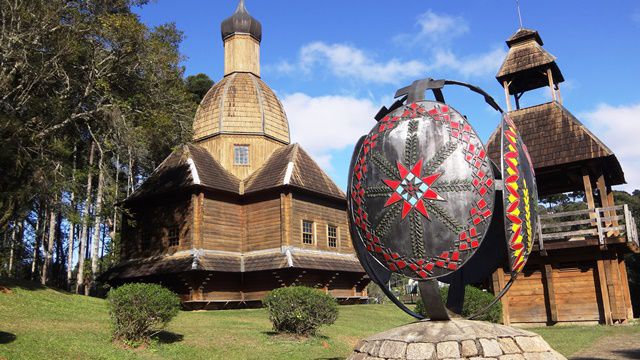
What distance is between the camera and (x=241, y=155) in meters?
32.0

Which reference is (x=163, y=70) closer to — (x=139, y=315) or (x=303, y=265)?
(x=303, y=265)

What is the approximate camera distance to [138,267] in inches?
1125

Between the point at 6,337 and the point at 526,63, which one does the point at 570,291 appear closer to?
the point at 526,63

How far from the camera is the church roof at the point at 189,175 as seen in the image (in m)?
28.3

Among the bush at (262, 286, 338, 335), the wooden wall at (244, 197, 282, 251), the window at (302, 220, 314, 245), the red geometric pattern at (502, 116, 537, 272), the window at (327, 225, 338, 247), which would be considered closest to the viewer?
the red geometric pattern at (502, 116, 537, 272)

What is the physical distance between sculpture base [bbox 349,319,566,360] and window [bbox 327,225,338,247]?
23196 mm

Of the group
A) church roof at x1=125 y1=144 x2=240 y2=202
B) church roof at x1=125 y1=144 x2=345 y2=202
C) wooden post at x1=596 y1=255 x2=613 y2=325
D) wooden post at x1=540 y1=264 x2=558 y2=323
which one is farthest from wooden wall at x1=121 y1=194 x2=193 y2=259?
wooden post at x1=596 y1=255 x2=613 y2=325

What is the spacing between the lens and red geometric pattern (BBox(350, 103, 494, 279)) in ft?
22.7

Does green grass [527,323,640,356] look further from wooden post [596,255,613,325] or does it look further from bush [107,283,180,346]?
bush [107,283,180,346]

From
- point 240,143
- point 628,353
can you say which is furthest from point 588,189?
point 240,143

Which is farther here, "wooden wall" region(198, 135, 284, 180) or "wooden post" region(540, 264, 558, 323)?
"wooden wall" region(198, 135, 284, 180)

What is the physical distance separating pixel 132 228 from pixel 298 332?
18.7 metres

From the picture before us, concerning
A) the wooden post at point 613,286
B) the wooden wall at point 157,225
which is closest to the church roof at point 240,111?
the wooden wall at point 157,225

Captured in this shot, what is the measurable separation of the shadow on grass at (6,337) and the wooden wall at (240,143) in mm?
19223
